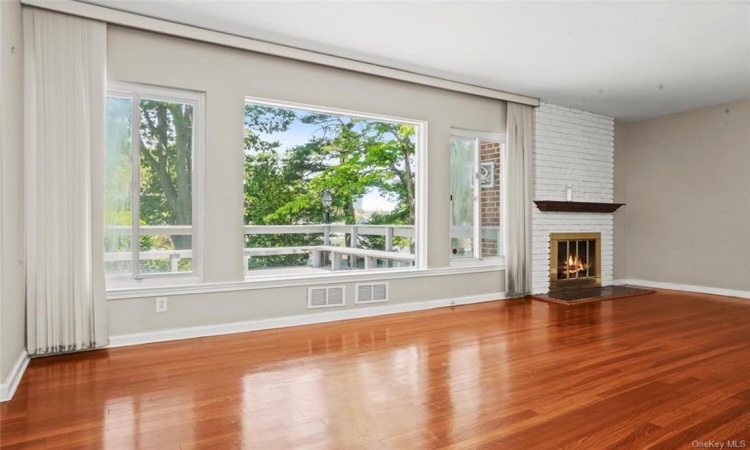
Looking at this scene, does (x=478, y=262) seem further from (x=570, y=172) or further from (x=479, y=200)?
(x=570, y=172)

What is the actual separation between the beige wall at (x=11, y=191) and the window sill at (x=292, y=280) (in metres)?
0.68

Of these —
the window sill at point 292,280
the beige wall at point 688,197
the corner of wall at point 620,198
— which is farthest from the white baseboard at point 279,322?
the beige wall at point 688,197

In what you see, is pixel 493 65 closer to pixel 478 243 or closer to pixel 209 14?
pixel 478 243

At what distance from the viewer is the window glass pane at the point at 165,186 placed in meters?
3.79

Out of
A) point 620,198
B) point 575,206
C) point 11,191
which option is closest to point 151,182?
point 11,191

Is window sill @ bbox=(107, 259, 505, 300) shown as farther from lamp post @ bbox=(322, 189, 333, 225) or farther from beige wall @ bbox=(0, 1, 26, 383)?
lamp post @ bbox=(322, 189, 333, 225)

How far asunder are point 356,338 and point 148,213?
2.01 metres

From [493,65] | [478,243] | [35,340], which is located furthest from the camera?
[478,243]

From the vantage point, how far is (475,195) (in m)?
5.74

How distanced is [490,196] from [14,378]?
4972mm

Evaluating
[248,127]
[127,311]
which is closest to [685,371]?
[127,311]

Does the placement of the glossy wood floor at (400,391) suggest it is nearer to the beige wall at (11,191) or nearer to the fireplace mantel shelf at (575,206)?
the beige wall at (11,191)

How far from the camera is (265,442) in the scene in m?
1.98

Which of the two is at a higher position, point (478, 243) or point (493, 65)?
point (493, 65)
